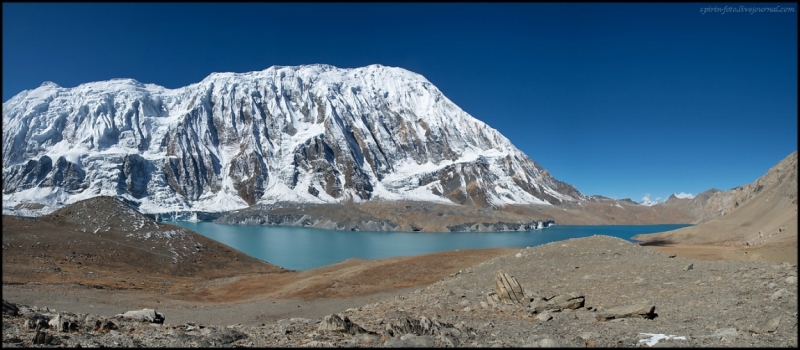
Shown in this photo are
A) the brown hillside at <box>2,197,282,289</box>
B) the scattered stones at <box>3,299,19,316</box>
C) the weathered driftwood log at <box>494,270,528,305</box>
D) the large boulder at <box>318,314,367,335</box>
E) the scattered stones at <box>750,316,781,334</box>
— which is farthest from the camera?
the brown hillside at <box>2,197,282,289</box>

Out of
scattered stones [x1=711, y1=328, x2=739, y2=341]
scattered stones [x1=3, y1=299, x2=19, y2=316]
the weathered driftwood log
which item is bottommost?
scattered stones [x1=3, y1=299, x2=19, y2=316]

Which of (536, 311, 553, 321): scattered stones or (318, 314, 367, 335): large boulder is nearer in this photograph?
(318, 314, 367, 335): large boulder

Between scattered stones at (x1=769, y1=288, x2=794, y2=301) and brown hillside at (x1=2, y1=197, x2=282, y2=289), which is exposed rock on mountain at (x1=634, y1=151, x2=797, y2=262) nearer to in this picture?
scattered stones at (x1=769, y1=288, x2=794, y2=301)

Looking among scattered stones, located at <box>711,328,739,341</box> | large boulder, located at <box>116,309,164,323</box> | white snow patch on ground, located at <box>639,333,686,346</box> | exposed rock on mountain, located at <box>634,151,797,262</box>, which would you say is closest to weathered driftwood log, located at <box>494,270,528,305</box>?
white snow patch on ground, located at <box>639,333,686,346</box>

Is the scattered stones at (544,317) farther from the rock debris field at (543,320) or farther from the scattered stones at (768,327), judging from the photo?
the scattered stones at (768,327)

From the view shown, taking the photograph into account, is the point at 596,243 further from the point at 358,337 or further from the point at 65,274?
the point at 65,274

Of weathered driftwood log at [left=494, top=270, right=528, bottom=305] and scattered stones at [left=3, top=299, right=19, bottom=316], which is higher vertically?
weathered driftwood log at [left=494, top=270, right=528, bottom=305]

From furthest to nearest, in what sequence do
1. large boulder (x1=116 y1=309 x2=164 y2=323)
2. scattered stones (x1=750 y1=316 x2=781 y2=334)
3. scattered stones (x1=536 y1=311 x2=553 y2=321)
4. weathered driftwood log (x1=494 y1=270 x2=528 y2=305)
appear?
weathered driftwood log (x1=494 y1=270 x2=528 y2=305) → large boulder (x1=116 y1=309 x2=164 y2=323) → scattered stones (x1=536 y1=311 x2=553 y2=321) → scattered stones (x1=750 y1=316 x2=781 y2=334)

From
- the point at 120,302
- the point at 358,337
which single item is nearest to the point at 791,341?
the point at 358,337

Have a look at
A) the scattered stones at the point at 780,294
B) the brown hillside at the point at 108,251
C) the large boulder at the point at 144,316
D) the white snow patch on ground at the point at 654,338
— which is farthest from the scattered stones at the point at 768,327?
the brown hillside at the point at 108,251
